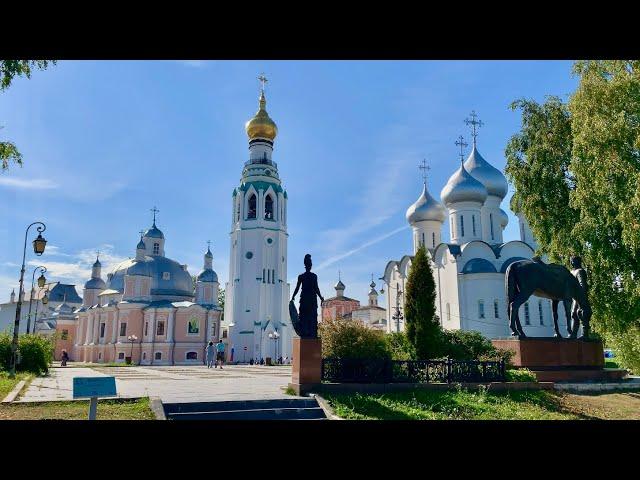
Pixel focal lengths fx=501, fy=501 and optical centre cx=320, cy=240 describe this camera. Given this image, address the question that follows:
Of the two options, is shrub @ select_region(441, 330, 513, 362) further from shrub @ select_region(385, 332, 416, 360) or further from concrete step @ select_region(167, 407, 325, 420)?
concrete step @ select_region(167, 407, 325, 420)

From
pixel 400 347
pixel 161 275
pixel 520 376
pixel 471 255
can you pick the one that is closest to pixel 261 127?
pixel 161 275

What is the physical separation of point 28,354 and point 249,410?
15.6m

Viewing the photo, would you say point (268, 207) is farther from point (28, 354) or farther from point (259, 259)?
point (28, 354)

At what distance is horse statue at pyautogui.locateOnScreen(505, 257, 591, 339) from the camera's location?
45.7 feet

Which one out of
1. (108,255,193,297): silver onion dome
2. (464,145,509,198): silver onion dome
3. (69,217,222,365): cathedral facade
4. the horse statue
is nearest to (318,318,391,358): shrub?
the horse statue

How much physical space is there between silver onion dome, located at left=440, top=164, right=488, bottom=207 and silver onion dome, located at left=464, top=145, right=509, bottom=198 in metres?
2.05

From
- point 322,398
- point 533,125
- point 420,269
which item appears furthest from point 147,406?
point 533,125

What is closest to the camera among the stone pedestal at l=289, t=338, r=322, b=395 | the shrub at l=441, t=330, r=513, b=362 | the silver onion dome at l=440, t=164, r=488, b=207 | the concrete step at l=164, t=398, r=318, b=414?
the concrete step at l=164, t=398, r=318, b=414

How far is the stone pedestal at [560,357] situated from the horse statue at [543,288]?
31cm

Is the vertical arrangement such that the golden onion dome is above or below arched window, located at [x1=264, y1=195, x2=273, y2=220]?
above

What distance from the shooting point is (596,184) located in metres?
13.2

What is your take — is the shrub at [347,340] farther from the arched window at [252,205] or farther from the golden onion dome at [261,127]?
the golden onion dome at [261,127]

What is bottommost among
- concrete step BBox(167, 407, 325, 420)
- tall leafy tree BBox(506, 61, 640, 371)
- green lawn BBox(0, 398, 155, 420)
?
concrete step BBox(167, 407, 325, 420)
